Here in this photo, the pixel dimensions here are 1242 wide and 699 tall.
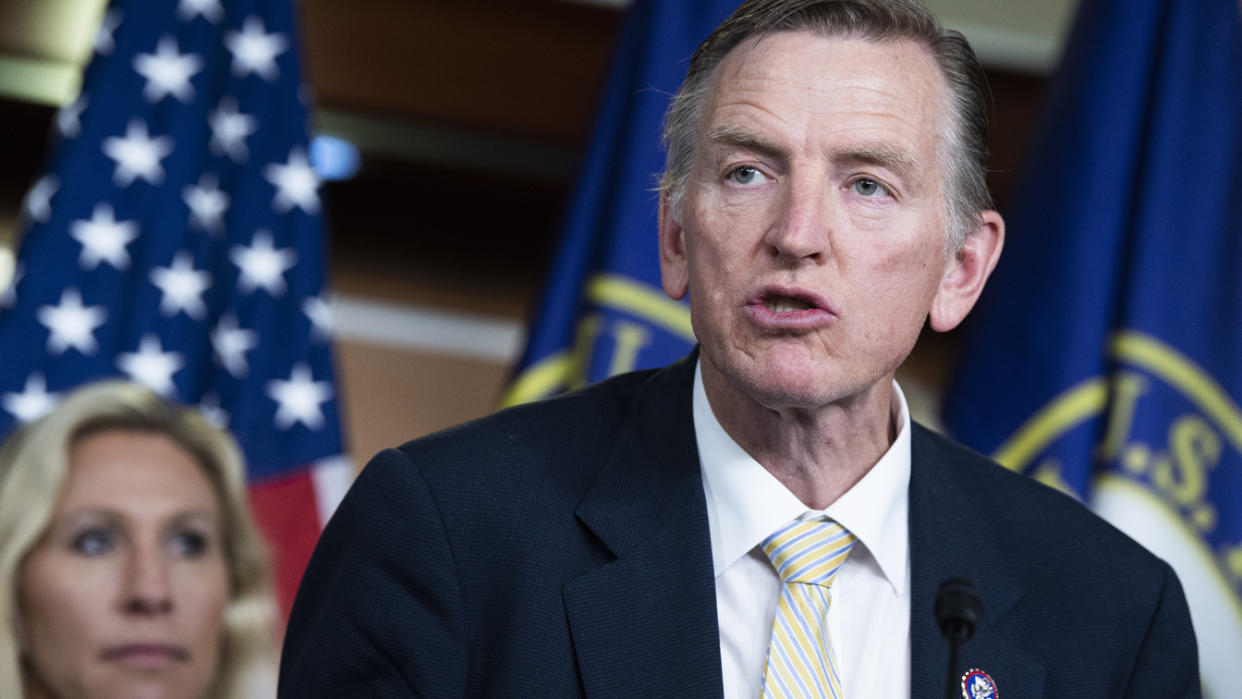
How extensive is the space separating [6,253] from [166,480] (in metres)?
1.20

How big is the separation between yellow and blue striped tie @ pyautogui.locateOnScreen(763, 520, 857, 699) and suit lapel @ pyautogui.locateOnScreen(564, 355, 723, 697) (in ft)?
0.24

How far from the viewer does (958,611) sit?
1.21 meters

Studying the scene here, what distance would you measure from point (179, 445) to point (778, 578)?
6.49 feet

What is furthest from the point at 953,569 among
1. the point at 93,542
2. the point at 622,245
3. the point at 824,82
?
the point at 93,542

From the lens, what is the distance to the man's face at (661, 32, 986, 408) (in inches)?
59.0

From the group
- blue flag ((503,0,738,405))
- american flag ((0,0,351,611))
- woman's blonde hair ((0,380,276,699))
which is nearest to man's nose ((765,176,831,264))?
blue flag ((503,0,738,405))

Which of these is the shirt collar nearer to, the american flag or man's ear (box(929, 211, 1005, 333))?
man's ear (box(929, 211, 1005, 333))

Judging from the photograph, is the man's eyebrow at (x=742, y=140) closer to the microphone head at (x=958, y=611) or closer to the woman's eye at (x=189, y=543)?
the microphone head at (x=958, y=611)

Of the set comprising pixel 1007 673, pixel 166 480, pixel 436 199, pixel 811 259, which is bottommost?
pixel 166 480

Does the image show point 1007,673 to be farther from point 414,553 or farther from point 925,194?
point 414,553

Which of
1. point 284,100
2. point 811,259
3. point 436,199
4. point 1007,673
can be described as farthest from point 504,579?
point 436,199

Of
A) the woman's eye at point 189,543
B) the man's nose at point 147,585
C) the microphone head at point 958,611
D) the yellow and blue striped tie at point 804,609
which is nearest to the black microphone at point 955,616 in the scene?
the microphone head at point 958,611

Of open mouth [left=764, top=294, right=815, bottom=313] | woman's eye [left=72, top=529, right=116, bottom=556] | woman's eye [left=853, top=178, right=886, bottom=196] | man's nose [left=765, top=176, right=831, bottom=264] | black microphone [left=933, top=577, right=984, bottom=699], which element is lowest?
woman's eye [left=72, top=529, right=116, bottom=556]

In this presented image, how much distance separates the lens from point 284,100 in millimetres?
3508
